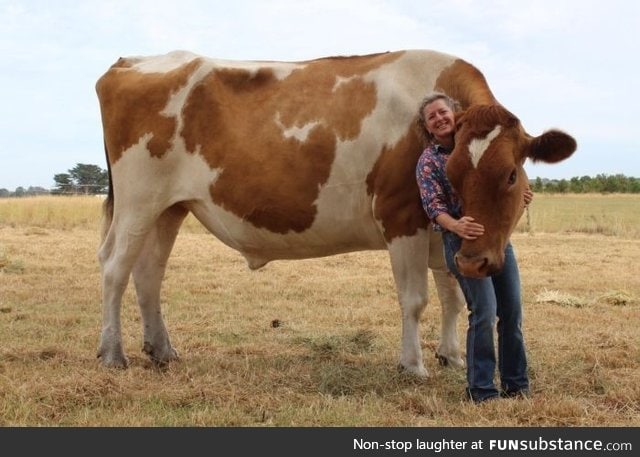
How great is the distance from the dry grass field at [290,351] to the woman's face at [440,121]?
5.44ft

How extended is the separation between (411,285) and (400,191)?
70 centimetres

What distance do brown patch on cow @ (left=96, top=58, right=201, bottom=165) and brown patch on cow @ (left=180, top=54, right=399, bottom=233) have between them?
0.20 metres

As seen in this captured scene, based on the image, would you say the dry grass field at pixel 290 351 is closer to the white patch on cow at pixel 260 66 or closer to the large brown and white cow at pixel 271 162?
the large brown and white cow at pixel 271 162

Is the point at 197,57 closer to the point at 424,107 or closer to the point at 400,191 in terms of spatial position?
the point at 400,191

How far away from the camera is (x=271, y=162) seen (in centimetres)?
560

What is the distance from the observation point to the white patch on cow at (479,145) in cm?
423

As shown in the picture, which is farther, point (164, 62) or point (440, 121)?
point (164, 62)

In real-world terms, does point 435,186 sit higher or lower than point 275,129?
lower

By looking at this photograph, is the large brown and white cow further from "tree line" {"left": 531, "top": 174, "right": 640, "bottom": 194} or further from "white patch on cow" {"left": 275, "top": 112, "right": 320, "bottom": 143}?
"tree line" {"left": 531, "top": 174, "right": 640, "bottom": 194}

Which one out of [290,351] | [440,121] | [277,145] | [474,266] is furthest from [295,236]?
[474,266]

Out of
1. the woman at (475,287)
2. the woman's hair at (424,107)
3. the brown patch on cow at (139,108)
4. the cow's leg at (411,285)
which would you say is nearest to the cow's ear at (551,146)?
the woman at (475,287)

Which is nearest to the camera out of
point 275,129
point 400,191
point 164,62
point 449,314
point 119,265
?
point 400,191

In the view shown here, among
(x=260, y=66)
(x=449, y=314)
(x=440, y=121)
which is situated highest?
(x=260, y=66)

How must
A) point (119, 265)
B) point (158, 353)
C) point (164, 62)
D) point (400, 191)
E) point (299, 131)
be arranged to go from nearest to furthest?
1. point (400, 191)
2. point (299, 131)
3. point (158, 353)
4. point (119, 265)
5. point (164, 62)
